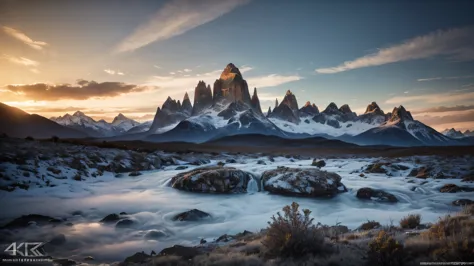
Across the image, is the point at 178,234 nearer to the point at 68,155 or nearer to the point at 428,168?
the point at 68,155

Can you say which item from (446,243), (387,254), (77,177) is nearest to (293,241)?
(387,254)

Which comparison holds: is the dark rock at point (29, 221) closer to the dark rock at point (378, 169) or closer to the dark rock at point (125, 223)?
the dark rock at point (125, 223)

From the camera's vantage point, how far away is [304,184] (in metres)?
16.7

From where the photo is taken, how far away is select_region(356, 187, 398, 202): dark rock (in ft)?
50.8

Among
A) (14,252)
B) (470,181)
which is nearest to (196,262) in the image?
Result: (14,252)

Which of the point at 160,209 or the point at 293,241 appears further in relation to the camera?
the point at 160,209

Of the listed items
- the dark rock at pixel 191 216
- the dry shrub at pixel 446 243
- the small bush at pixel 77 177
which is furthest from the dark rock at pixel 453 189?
the small bush at pixel 77 177

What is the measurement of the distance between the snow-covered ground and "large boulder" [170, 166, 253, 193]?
0.81 meters

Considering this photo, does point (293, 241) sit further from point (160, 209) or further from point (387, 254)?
point (160, 209)

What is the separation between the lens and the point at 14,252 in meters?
7.11

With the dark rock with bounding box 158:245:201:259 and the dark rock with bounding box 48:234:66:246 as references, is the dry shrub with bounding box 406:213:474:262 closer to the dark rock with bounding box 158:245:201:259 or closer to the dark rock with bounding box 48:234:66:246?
the dark rock with bounding box 158:245:201:259

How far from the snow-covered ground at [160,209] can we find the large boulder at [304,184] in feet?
2.50

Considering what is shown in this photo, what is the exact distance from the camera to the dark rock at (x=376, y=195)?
15.5 meters

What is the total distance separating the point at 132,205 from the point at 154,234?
5474 millimetres
